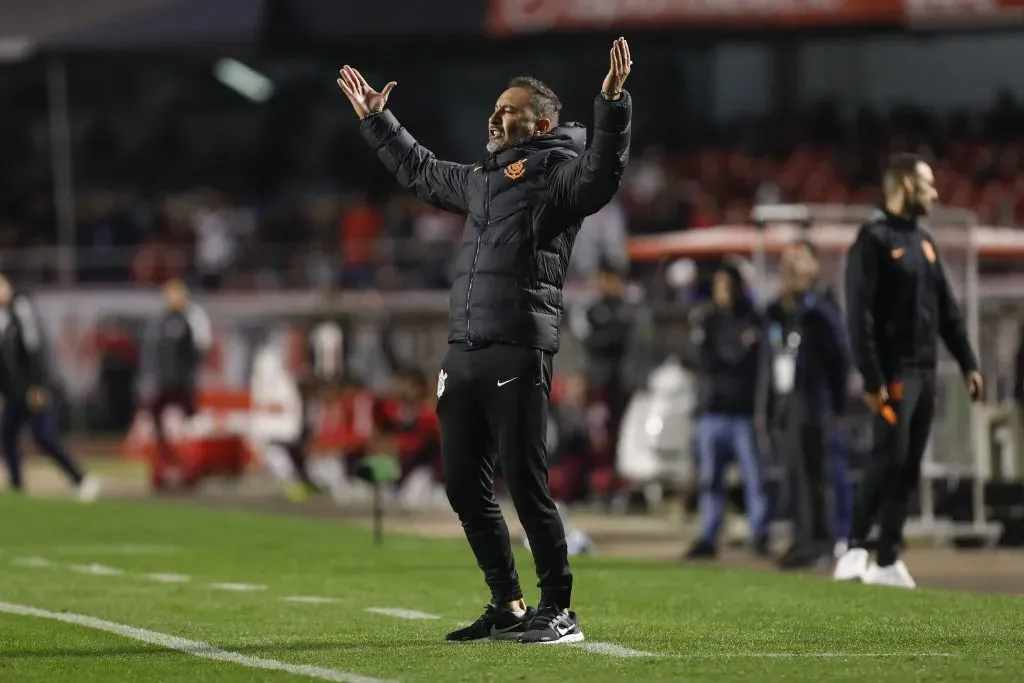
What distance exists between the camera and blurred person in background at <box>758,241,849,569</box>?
1425cm

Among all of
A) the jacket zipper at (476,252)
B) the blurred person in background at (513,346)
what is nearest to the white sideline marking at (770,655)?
the blurred person in background at (513,346)

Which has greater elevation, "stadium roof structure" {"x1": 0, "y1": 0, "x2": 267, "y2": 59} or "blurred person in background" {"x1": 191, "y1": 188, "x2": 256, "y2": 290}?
"stadium roof structure" {"x1": 0, "y1": 0, "x2": 267, "y2": 59}

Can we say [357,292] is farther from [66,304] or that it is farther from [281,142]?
[281,142]

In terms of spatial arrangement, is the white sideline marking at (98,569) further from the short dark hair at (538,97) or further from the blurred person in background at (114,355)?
the blurred person in background at (114,355)

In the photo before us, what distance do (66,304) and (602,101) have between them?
24.0 meters

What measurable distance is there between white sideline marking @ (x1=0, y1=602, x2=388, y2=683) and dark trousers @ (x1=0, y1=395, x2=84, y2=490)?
10.1 m

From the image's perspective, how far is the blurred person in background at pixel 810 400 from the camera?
14250 millimetres

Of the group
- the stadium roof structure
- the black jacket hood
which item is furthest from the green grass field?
the stadium roof structure

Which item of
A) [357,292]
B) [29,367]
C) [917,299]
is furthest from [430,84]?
[917,299]

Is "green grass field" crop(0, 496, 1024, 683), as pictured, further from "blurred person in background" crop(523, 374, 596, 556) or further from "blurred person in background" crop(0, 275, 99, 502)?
"blurred person in background" crop(0, 275, 99, 502)

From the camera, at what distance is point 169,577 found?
13000 millimetres

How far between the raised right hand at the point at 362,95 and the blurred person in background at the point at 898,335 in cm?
370

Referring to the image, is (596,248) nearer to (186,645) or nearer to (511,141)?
(511,141)

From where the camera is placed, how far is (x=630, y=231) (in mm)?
33344
